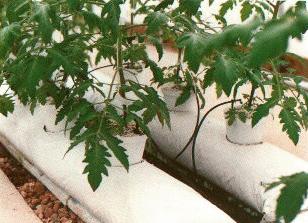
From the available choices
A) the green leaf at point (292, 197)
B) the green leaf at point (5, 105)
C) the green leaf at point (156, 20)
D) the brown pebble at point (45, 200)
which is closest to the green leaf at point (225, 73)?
the green leaf at point (156, 20)

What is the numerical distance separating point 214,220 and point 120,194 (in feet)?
0.99

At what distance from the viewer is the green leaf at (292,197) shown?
487mm

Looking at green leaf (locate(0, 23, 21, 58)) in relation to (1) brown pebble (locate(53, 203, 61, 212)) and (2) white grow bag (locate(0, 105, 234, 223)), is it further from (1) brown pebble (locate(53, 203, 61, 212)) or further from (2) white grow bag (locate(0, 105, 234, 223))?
(1) brown pebble (locate(53, 203, 61, 212))

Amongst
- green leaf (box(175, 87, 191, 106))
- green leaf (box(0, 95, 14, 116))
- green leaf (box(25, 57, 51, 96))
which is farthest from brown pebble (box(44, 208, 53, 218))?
green leaf (box(25, 57, 51, 96))

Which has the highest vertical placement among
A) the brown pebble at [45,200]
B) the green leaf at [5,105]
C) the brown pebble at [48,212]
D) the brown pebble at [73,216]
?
the green leaf at [5,105]

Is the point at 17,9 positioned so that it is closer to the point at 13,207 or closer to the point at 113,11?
the point at 113,11

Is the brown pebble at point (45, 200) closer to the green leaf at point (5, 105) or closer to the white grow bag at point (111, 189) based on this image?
the white grow bag at point (111, 189)

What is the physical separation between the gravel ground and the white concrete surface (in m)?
0.03

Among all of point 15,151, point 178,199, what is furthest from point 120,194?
point 15,151

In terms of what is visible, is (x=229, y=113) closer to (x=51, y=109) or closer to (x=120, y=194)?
(x=120, y=194)

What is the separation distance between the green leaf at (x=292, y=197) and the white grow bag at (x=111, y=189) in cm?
67

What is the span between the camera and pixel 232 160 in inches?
59.4

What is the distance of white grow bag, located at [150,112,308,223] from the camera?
4.53ft

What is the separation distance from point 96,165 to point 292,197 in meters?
0.58
